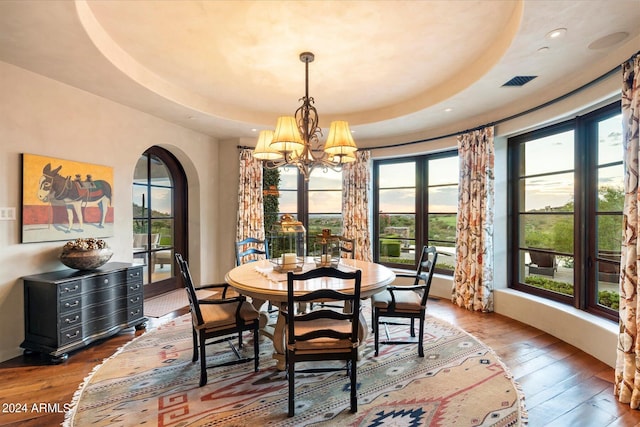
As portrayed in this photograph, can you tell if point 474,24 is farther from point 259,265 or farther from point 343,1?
point 259,265

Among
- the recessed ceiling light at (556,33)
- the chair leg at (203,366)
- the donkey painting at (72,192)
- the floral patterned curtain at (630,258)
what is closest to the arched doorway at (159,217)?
the donkey painting at (72,192)

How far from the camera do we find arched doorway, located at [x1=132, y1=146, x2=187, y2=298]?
15.5ft

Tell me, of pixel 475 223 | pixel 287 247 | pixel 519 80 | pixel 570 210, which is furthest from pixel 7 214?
pixel 570 210

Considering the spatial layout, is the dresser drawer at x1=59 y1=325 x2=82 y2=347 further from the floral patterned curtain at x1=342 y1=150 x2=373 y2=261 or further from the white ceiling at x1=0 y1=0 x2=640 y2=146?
the floral patterned curtain at x1=342 y1=150 x2=373 y2=261

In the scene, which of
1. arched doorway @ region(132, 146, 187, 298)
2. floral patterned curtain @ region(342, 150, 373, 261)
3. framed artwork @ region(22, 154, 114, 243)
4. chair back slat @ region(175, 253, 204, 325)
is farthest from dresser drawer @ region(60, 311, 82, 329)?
floral patterned curtain @ region(342, 150, 373, 261)

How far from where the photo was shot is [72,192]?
11.0ft

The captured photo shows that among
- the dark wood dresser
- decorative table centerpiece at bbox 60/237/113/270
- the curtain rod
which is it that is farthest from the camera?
decorative table centerpiece at bbox 60/237/113/270

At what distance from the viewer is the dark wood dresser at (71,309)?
2834mm

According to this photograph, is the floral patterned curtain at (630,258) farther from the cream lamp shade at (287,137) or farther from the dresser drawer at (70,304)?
the dresser drawer at (70,304)

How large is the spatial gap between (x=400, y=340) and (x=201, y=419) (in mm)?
2063

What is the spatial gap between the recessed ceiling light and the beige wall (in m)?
4.41

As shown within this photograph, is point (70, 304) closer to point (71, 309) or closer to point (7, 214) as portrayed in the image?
point (71, 309)

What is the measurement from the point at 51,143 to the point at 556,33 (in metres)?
4.54

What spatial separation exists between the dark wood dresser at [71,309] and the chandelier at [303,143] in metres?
2.06
